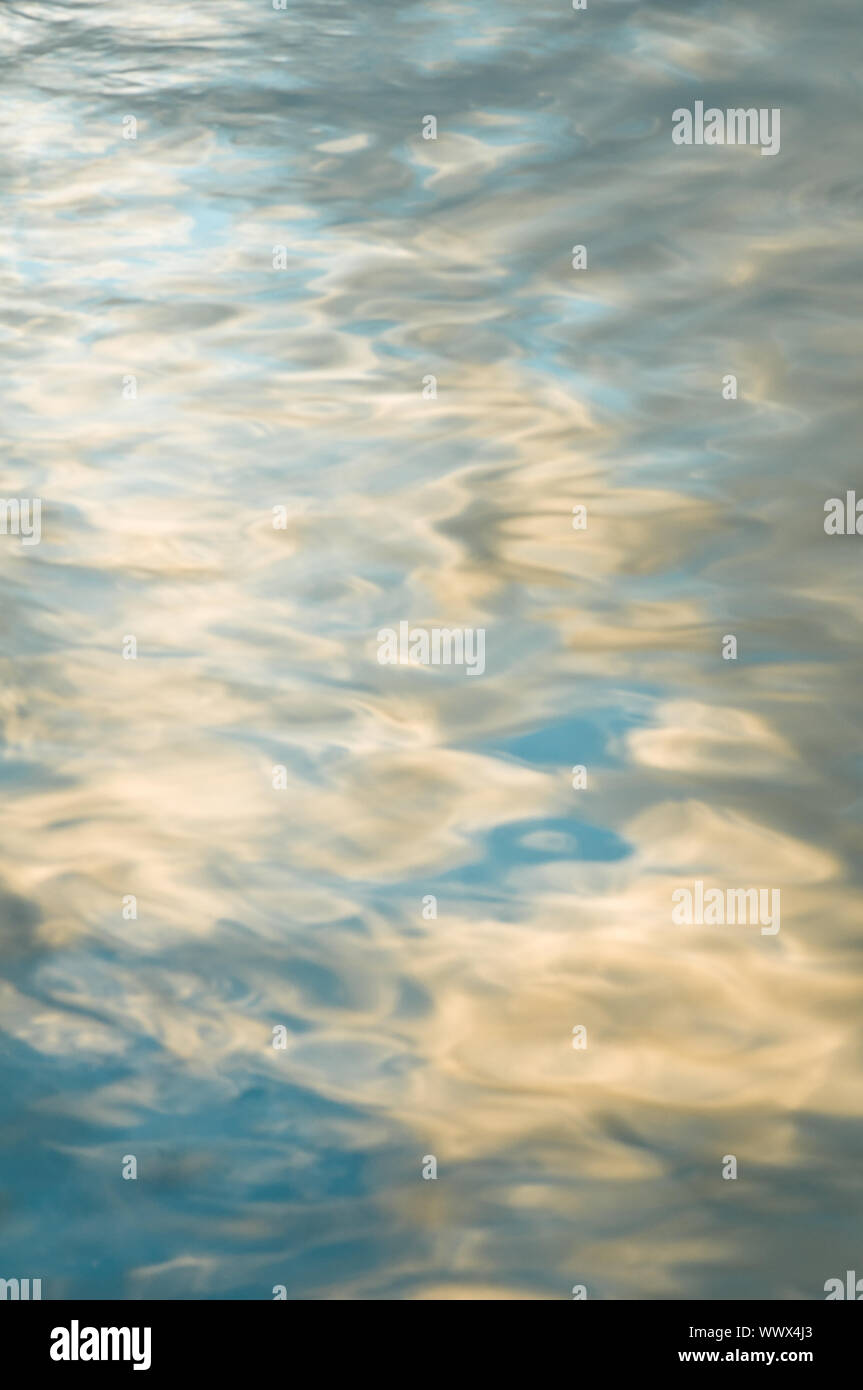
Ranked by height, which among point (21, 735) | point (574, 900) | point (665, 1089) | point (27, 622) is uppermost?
point (27, 622)

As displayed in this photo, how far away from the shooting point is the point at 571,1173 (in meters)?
0.76

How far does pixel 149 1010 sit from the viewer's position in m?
0.86

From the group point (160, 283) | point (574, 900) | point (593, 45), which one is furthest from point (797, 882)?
point (593, 45)

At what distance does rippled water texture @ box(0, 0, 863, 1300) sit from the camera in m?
0.76

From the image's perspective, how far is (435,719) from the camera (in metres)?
1.07

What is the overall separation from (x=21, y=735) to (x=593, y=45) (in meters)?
1.64

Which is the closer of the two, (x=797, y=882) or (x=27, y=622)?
(x=797, y=882)

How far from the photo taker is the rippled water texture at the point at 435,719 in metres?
0.76

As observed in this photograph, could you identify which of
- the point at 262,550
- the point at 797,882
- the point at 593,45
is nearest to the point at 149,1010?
the point at 797,882
